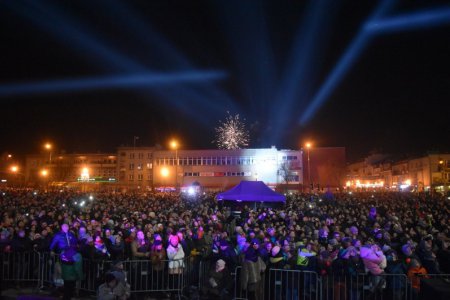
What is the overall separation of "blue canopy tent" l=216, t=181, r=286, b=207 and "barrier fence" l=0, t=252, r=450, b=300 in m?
10.6

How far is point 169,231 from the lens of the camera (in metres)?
11.7

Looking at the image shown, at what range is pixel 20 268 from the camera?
1008 cm

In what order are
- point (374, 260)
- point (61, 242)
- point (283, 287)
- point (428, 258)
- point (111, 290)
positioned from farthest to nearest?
1. point (61, 242)
2. point (428, 258)
3. point (283, 287)
4. point (374, 260)
5. point (111, 290)

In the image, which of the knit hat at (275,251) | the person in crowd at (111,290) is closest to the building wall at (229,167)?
the knit hat at (275,251)

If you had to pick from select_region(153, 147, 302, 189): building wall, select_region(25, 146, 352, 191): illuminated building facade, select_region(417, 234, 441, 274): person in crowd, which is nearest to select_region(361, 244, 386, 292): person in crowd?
select_region(417, 234, 441, 274): person in crowd

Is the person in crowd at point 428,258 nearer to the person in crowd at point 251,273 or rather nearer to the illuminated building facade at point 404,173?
the person in crowd at point 251,273

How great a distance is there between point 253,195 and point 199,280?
1128 cm

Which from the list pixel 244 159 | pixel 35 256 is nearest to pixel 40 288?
pixel 35 256

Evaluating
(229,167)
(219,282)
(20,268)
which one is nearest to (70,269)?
(20,268)

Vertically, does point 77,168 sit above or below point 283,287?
above

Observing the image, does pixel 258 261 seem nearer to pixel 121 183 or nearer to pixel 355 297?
pixel 355 297

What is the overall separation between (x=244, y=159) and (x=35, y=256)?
206ft

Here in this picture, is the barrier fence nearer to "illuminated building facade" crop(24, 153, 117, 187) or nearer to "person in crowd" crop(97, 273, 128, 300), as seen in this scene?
"person in crowd" crop(97, 273, 128, 300)

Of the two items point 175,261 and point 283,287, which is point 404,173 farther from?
point 175,261
